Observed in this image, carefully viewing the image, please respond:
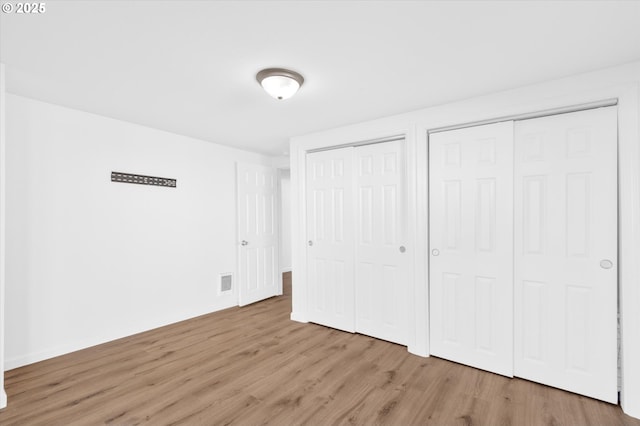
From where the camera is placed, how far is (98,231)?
3.21 metres

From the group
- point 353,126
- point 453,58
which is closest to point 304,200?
point 353,126

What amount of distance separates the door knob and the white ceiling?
1.43 meters

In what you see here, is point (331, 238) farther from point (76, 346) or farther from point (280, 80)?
point (76, 346)

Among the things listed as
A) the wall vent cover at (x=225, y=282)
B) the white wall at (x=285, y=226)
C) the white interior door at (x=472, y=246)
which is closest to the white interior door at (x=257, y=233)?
the wall vent cover at (x=225, y=282)

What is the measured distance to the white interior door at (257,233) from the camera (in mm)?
4625

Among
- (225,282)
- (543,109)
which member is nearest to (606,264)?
(543,109)

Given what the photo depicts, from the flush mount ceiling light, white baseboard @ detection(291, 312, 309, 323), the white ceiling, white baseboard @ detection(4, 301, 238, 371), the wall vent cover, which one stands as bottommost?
white baseboard @ detection(291, 312, 309, 323)

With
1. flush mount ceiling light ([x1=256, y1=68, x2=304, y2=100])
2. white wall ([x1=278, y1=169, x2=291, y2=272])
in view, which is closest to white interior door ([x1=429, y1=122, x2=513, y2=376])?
flush mount ceiling light ([x1=256, y1=68, x2=304, y2=100])

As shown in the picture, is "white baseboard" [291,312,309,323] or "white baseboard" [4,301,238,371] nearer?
"white baseboard" [4,301,238,371]

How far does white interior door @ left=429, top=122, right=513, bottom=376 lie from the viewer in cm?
258

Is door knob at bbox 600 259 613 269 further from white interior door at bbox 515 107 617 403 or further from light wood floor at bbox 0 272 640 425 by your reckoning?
light wood floor at bbox 0 272 640 425

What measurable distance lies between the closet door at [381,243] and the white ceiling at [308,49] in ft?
2.16

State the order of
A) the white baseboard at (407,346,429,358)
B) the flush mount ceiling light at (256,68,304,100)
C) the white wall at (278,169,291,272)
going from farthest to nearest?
the white wall at (278,169,291,272) < the white baseboard at (407,346,429,358) < the flush mount ceiling light at (256,68,304,100)

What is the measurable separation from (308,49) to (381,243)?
2.13 m
